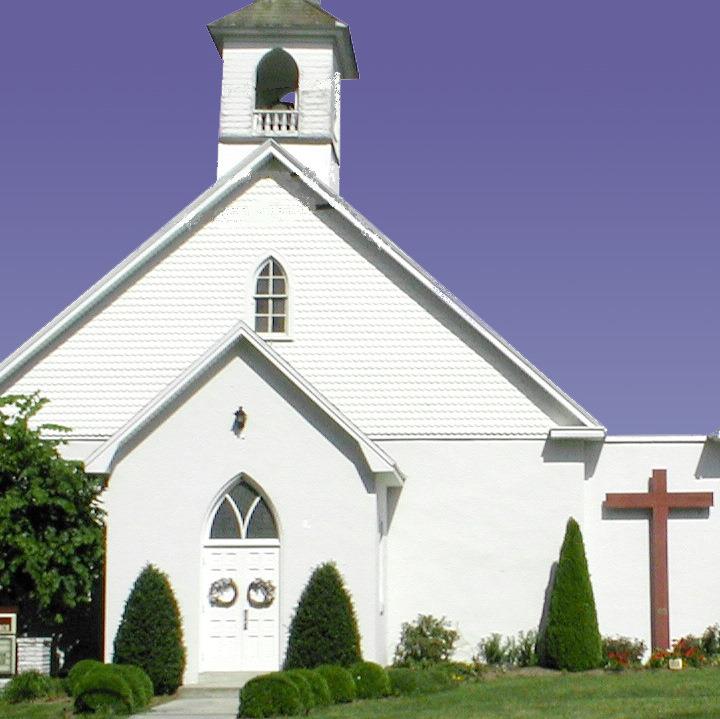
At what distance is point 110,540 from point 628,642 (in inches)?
369

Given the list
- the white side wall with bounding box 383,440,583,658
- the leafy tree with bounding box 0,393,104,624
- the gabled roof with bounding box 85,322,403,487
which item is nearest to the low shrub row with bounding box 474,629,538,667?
the white side wall with bounding box 383,440,583,658

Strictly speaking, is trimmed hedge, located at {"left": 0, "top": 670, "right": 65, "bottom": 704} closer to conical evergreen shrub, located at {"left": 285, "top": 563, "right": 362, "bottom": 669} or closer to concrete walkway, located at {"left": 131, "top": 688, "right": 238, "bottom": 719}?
concrete walkway, located at {"left": 131, "top": 688, "right": 238, "bottom": 719}

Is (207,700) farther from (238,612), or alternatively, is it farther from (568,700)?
(568,700)

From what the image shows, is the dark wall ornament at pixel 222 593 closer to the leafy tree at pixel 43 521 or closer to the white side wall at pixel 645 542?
the leafy tree at pixel 43 521

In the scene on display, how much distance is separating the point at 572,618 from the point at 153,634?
24.0 ft

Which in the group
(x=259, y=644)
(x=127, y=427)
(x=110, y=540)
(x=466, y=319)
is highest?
(x=466, y=319)

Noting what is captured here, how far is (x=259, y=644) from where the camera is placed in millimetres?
25875

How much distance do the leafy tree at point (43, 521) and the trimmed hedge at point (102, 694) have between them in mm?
4175

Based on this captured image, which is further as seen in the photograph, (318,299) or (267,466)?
(318,299)

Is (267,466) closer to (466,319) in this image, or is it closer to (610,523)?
(466,319)

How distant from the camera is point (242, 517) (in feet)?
85.5

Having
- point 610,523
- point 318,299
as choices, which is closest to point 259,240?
point 318,299

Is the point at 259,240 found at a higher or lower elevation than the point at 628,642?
higher

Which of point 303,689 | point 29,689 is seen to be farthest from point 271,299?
point 303,689
